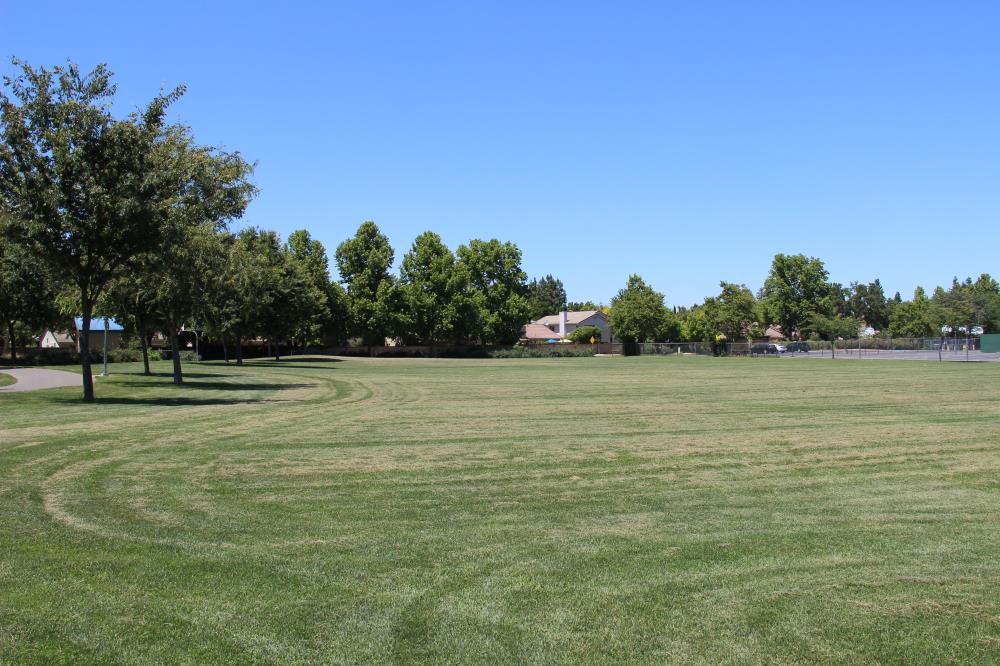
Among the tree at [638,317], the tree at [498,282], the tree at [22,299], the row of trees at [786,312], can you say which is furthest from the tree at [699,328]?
the tree at [22,299]

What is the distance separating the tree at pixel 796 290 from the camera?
123875 millimetres

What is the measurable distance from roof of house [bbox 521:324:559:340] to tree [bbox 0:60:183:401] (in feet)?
357

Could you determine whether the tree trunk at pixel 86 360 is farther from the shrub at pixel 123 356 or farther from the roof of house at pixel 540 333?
the roof of house at pixel 540 333

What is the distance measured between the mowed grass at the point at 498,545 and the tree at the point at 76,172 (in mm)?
9721

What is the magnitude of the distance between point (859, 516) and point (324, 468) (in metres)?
7.26

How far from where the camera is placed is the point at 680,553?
7.29m

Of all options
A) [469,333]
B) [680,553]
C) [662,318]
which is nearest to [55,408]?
[680,553]

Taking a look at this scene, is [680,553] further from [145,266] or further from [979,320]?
[979,320]

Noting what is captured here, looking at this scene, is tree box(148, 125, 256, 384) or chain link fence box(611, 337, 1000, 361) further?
chain link fence box(611, 337, 1000, 361)

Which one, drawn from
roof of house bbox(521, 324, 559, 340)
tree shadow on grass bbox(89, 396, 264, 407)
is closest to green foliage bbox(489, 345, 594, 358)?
roof of house bbox(521, 324, 559, 340)

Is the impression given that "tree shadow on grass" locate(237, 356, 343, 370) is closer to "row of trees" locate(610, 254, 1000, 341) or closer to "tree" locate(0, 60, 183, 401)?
"tree" locate(0, 60, 183, 401)

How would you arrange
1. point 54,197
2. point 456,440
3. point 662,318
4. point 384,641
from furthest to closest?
point 662,318
point 54,197
point 456,440
point 384,641

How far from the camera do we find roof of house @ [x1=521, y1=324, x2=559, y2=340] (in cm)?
13500

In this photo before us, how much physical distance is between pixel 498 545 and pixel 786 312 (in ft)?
413
